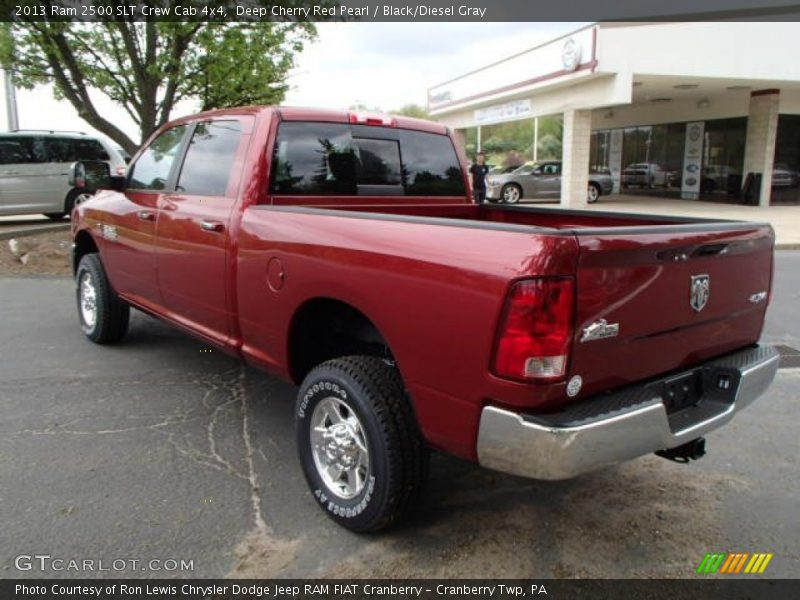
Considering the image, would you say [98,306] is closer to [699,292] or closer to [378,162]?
[378,162]

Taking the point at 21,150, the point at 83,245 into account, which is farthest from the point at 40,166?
the point at 83,245

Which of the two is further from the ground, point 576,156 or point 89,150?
point 89,150

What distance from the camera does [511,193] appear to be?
74.8ft

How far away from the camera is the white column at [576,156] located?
20.4 metres

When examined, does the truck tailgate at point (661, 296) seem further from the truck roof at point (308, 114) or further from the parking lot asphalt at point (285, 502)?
the truck roof at point (308, 114)

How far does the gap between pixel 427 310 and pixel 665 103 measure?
25.3 metres

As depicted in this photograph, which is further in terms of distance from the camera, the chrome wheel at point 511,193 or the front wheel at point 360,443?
Result: the chrome wheel at point 511,193

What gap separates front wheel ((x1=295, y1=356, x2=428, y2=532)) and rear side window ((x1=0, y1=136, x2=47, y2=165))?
43.7 ft

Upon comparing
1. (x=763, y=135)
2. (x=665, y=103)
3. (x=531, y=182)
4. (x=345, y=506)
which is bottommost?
(x=345, y=506)

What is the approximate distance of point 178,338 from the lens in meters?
6.07

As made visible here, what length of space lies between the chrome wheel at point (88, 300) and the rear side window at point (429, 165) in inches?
117

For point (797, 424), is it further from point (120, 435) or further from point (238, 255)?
point (120, 435)

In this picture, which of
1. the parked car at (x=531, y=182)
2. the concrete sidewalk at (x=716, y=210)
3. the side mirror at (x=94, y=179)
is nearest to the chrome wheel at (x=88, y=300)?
the side mirror at (x=94, y=179)

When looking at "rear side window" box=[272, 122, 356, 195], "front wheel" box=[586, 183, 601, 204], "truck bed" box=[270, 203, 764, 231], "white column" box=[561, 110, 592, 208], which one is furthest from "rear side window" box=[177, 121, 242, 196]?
"front wheel" box=[586, 183, 601, 204]
